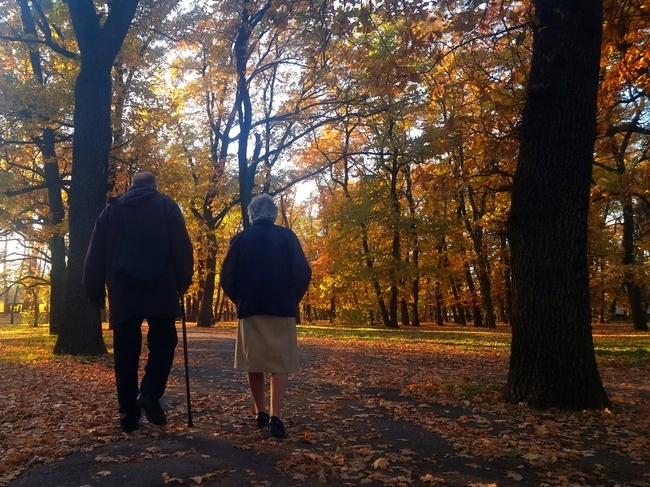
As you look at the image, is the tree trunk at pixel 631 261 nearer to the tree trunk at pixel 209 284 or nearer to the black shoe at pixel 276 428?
the tree trunk at pixel 209 284

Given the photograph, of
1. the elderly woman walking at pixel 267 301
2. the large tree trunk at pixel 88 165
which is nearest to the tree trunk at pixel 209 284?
the large tree trunk at pixel 88 165

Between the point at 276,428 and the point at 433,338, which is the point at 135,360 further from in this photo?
the point at 433,338

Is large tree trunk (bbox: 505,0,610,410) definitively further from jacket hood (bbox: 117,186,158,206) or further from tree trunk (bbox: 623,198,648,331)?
tree trunk (bbox: 623,198,648,331)

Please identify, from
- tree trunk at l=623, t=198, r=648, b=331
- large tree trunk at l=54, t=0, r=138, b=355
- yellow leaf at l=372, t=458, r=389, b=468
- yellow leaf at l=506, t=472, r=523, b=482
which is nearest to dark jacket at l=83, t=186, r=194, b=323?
yellow leaf at l=372, t=458, r=389, b=468

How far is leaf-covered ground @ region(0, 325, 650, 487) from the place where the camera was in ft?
12.5

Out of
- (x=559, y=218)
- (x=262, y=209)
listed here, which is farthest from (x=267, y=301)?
(x=559, y=218)

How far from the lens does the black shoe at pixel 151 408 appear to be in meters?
4.72

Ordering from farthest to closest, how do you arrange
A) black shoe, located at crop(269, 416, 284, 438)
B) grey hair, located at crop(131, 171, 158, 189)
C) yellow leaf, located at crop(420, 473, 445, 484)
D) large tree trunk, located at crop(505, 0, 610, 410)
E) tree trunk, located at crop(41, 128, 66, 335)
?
tree trunk, located at crop(41, 128, 66, 335)
large tree trunk, located at crop(505, 0, 610, 410)
grey hair, located at crop(131, 171, 158, 189)
black shoe, located at crop(269, 416, 284, 438)
yellow leaf, located at crop(420, 473, 445, 484)

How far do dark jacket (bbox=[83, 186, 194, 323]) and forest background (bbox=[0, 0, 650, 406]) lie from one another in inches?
151

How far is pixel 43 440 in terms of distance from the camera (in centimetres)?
477

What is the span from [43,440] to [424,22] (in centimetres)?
678

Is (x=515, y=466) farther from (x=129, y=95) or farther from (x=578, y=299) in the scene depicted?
(x=129, y=95)

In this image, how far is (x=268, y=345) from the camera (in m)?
4.88

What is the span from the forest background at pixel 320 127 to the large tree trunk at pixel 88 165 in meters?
0.03
